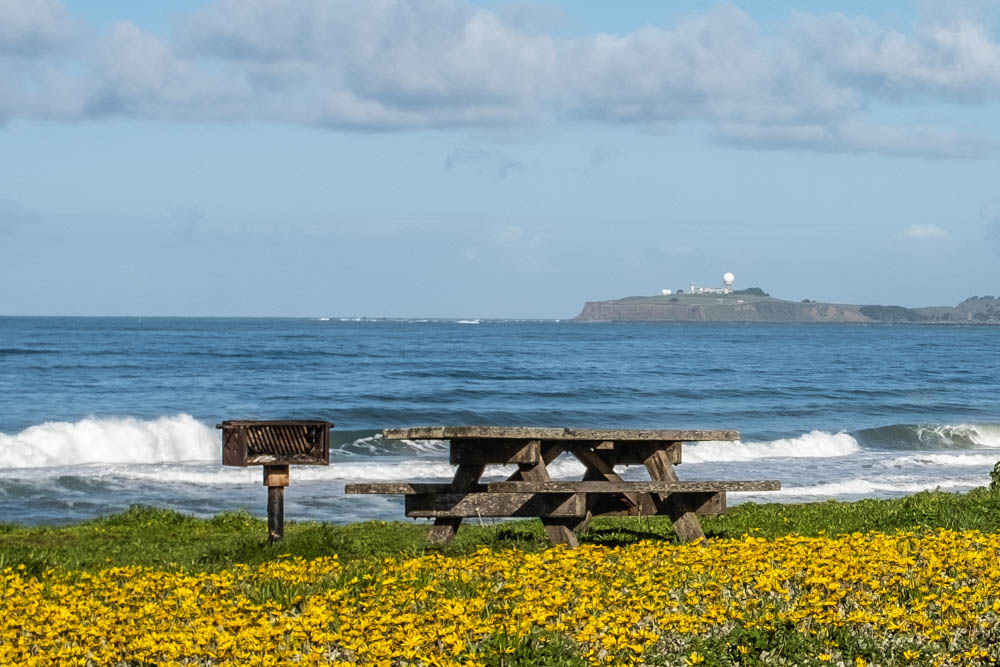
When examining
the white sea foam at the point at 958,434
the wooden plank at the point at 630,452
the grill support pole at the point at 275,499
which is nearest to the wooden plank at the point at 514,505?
the wooden plank at the point at 630,452

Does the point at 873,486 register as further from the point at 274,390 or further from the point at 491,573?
the point at 274,390

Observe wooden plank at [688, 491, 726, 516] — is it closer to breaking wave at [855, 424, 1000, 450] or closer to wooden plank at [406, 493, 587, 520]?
wooden plank at [406, 493, 587, 520]

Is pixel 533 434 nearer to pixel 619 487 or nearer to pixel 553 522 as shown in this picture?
pixel 553 522

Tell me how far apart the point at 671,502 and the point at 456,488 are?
7.87ft

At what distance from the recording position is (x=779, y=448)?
123 feet

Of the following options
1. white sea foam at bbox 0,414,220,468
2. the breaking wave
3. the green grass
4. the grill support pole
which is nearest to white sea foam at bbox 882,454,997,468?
the breaking wave

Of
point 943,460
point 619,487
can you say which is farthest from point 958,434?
point 619,487

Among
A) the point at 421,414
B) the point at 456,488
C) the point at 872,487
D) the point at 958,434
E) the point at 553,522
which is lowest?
the point at 958,434

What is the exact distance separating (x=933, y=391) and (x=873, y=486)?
125 feet

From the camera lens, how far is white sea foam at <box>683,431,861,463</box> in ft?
110

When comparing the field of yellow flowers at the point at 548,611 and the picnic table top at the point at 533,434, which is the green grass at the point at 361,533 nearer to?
the picnic table top at the point at 533,434

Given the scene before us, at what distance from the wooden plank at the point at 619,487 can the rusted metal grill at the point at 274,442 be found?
5.99 ft

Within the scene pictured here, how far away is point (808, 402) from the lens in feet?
176

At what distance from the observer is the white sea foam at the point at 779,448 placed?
3340 cm
